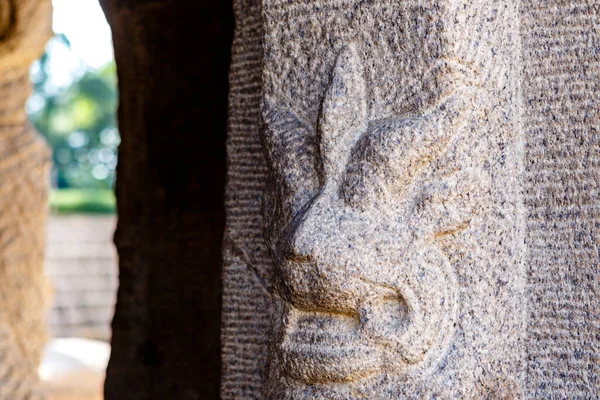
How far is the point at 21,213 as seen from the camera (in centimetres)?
347

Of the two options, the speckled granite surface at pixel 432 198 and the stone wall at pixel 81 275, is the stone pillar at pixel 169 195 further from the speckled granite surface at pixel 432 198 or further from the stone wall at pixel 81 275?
the stone wall at pixel 81 275

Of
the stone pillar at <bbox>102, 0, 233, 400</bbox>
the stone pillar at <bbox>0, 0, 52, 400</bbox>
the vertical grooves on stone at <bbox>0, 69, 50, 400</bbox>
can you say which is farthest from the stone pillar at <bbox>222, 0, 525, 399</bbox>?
the vertical grooves on stone at <bbox>0, 69, 50, 400</bbox>

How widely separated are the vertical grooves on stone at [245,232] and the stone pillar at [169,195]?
3.37 ft

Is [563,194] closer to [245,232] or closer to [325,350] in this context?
[325,350]

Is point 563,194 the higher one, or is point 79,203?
point 563,194

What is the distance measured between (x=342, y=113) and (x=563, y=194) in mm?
445

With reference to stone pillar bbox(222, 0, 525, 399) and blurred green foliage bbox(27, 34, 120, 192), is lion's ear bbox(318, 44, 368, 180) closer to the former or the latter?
stone pillar bbox(222, 0, 525, 399)

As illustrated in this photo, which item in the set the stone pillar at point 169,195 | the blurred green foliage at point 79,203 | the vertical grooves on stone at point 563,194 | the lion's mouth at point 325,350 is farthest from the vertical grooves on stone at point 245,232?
the blurred green foliage at point 79,203

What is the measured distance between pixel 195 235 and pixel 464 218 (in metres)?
1.66

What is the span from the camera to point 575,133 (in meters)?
1.69

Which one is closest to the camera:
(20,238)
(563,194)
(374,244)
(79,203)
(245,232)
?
(374,244)

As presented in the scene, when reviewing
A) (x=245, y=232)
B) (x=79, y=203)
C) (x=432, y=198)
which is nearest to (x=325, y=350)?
(x=432, y=198)

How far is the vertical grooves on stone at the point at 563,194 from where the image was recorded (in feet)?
5.49

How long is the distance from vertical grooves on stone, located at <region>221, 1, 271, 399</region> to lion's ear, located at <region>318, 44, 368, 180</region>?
0.35m
